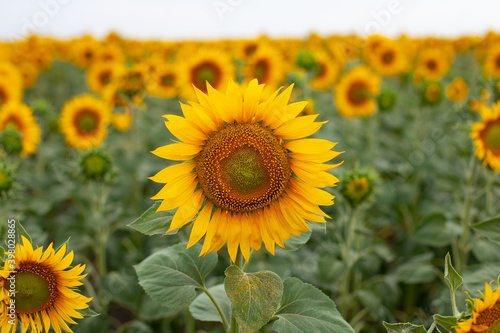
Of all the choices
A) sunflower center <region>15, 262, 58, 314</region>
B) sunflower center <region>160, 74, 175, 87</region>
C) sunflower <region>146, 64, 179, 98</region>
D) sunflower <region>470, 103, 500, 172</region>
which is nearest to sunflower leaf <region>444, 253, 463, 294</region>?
sunflower center <region>15, 262, 58, 314</region>

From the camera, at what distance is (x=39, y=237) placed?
2.26 m

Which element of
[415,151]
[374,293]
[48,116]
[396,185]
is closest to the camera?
[374,293]

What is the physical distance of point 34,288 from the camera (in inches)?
47.8

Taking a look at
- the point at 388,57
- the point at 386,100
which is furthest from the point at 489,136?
the point at 388,57

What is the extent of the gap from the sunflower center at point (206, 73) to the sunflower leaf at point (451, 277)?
132 inches

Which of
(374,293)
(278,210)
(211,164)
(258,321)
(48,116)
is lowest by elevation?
(374,293)

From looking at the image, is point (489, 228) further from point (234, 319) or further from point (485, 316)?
point (234, 319)

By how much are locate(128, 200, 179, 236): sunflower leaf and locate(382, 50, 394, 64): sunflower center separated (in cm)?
518

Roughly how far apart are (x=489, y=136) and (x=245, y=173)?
1.69 meters

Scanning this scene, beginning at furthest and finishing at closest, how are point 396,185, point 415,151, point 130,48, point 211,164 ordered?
point 130,48 < point 415,151 < point 396,185 < point 211,164

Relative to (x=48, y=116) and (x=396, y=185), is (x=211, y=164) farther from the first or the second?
(x=48, y=116)

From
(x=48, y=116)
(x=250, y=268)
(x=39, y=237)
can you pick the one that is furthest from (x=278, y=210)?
(x=48, y=116)

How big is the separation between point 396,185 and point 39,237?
3.13 meters

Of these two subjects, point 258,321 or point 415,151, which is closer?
point 258,321
